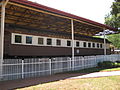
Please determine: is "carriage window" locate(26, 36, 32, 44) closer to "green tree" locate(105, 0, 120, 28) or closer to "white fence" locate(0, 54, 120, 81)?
"white fence" locate(0, 54, 120, 81)

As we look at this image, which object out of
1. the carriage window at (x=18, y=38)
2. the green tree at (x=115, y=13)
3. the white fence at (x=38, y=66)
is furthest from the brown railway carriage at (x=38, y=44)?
the green tree at (x=115, y=13)

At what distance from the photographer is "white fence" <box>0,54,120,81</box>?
26.8 feet

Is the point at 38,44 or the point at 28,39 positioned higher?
the point at 28,39

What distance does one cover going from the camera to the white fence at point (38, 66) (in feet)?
26.8

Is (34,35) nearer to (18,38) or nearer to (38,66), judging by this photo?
(18,38)

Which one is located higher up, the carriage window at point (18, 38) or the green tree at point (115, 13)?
the green tree at point (115, 13)

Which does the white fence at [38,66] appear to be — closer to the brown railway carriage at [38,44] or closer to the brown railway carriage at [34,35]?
the brown railway carriage at [34,35]

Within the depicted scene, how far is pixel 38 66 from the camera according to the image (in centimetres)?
1001

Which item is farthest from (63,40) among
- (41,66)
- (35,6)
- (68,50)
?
(35,6)

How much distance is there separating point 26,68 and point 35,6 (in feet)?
13.7

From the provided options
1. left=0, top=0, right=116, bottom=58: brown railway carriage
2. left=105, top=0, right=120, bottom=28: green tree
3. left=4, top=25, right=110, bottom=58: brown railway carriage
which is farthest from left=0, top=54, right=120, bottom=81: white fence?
left=105, top=0, right=120, bottom=28: green tree

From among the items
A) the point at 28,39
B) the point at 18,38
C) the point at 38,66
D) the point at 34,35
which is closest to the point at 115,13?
the point at 34,35

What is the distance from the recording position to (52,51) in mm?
14688

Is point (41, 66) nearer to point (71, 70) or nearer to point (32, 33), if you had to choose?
point (71, 70)
